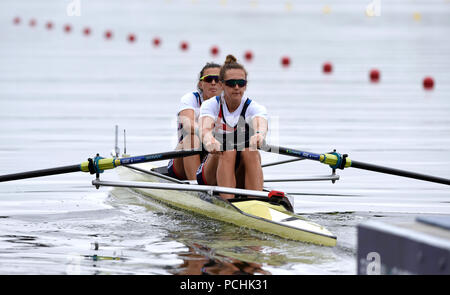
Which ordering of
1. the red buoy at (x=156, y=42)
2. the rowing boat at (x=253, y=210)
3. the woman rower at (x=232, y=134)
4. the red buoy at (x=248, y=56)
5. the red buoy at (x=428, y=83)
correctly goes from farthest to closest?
1. the red buoy at (x=156, y=42)
2. the red buoy at (x=248, y=56)
3. the red buoy at (x=428, y=83)
4. the woman rower at (x=232, y=134)
5. the rowing boat at (x=253, y=210)

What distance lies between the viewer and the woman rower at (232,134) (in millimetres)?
8562

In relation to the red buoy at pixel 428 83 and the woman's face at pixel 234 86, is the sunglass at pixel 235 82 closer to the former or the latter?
the woman's face at pixel 234 86

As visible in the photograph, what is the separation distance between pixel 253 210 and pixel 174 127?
231 cm

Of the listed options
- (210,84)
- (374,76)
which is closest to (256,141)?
(210,84)

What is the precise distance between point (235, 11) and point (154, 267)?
5427cm

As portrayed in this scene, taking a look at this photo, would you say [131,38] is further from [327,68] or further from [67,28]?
[327,68]

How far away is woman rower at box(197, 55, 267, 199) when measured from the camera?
8.56m

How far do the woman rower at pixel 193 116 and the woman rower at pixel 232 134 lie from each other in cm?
93

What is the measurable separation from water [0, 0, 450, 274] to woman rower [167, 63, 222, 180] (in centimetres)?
62

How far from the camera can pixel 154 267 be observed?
22.3 ft

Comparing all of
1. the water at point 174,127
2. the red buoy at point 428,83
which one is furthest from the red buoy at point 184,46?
the red buoy at point 428,83
